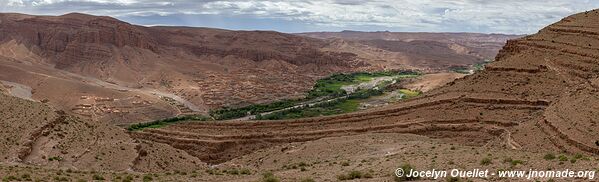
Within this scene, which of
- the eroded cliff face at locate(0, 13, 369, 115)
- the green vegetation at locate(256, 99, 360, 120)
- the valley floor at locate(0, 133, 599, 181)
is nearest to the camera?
the valley floor at locate(0, 133, 599, 181)

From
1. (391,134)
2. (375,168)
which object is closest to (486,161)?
(375,168)

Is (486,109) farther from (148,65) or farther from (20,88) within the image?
(148,65)

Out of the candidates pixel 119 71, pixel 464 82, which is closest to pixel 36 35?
pixel 119 71

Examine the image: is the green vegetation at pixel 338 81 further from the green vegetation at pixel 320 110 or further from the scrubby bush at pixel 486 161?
the scrubby bush at pixel 486 161

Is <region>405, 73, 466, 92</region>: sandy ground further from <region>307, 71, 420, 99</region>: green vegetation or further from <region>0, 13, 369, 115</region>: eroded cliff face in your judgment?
<region>0, 13, 369, 115</region>: eroded cliff face

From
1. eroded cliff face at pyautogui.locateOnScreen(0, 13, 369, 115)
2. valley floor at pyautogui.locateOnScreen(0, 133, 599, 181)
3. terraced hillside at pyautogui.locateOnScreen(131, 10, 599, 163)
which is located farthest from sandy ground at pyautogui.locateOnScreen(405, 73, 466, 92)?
valley floor at pyautogui.locateOnScreen(0, 133, 599, 181)

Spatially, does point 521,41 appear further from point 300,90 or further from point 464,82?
point 300,90

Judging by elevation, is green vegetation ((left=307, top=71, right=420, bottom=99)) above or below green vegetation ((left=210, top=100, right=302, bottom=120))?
below
